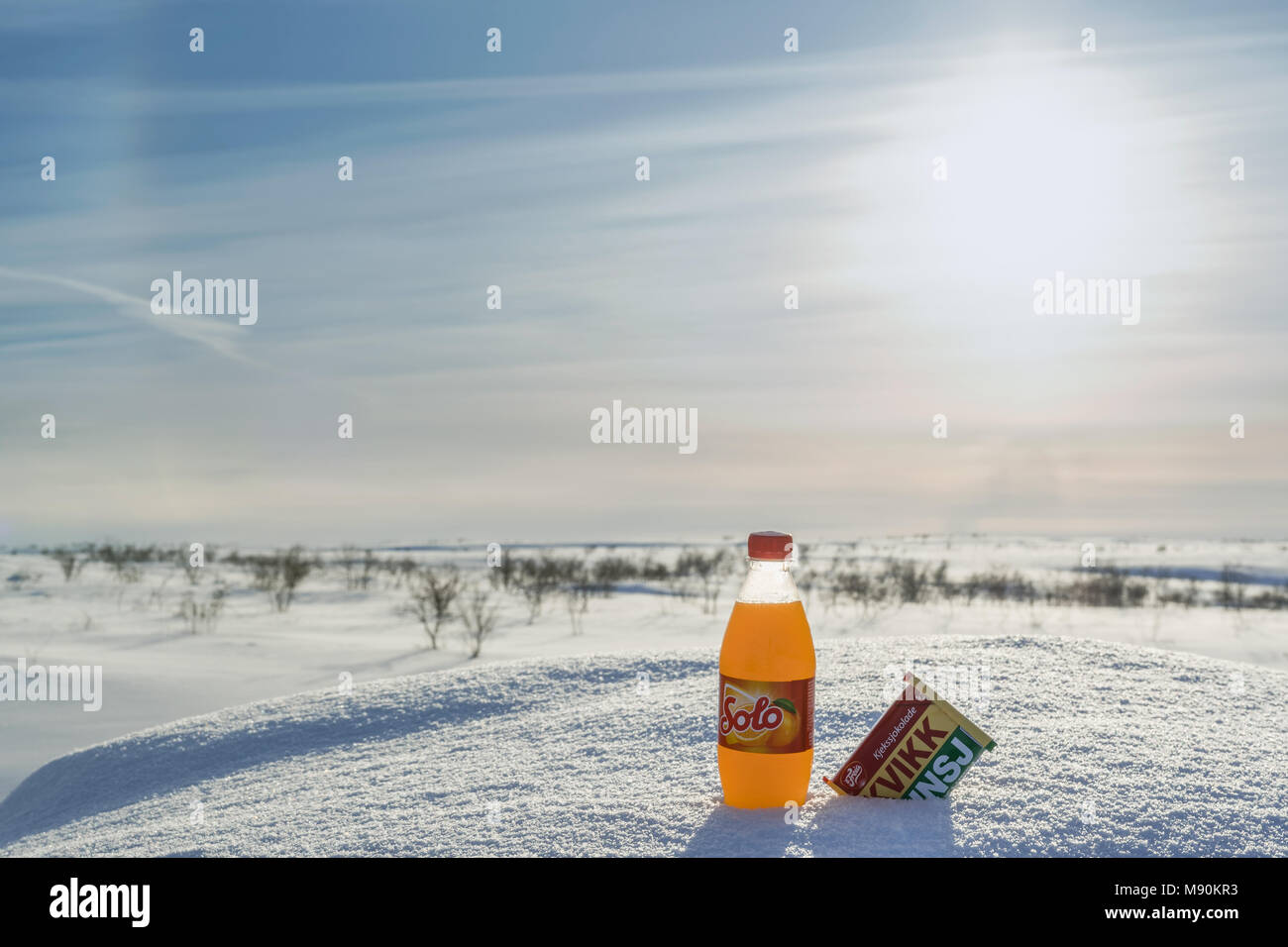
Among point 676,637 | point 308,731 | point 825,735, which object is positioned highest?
point 825,735

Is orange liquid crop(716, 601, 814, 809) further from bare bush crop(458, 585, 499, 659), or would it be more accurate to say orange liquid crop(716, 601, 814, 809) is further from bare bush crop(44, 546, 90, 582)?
bare bush crop(44, 546, 90, 582)

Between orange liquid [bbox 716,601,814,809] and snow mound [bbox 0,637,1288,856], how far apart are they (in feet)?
0.18

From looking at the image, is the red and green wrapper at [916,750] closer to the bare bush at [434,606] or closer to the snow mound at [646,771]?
the snow mound at [646,771]

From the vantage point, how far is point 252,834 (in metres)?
2.62

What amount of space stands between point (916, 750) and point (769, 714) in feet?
1.51

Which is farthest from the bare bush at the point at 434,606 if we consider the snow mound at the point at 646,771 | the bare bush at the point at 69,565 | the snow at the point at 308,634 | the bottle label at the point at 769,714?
the bottle label at the point at 769,714

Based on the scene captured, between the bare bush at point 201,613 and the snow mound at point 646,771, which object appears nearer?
the snow mound at point 646,771

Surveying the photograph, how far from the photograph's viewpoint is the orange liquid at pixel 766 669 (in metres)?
1.99

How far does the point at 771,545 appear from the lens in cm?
201

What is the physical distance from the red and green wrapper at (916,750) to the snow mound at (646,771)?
0.05m

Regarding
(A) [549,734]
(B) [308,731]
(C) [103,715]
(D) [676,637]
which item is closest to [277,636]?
(C) [103,715]

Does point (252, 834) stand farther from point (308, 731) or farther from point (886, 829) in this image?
point (886, 829)
